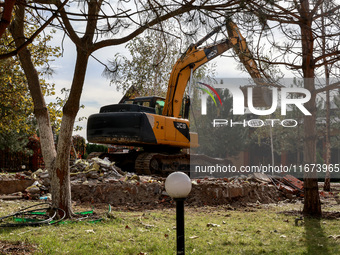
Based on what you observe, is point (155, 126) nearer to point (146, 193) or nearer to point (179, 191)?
point (146, 193)

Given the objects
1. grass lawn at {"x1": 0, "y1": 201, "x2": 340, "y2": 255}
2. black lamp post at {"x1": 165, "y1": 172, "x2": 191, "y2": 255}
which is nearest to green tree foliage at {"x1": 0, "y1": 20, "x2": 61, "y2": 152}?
grass lawn at {"x1": 0, "y1": 201, "x2": 340, "y2": 255}

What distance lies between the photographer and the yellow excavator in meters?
14.4

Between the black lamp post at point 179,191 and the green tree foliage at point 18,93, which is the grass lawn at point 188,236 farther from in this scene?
the green tree foliage at point 18,93

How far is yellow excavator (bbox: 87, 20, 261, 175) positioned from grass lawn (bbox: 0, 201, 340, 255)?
640cm

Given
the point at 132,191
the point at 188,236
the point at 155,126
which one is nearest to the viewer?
the point at 188,236

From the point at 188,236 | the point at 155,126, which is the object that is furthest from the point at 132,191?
the point at 188,236

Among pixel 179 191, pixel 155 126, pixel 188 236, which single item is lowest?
pixel 188 236

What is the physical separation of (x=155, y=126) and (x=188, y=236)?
8.74m

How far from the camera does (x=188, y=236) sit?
621 centimetres

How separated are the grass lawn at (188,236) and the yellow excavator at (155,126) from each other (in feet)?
21.0

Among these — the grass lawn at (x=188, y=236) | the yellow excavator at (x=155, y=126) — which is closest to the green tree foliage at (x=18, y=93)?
the yellow excavator at (x=155, y=126)

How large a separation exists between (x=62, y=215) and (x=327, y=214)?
5.40 meters

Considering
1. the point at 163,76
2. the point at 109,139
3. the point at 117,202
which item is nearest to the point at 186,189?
the point at 117,202

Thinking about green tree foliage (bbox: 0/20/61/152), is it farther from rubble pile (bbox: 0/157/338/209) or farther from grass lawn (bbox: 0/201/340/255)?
grass lawn (bbox: 0/201/340/255)
